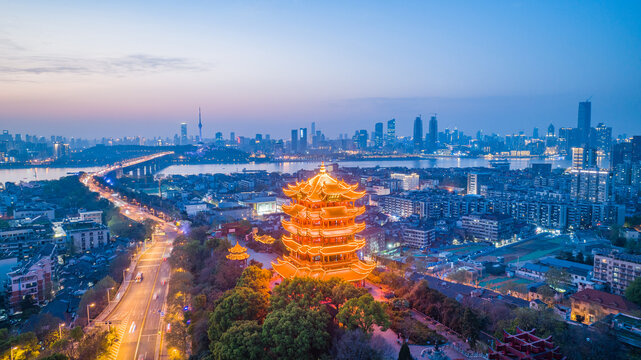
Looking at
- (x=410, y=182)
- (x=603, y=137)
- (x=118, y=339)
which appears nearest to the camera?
(x=118, y=339)

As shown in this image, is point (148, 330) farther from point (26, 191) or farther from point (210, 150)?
point (210, 150)

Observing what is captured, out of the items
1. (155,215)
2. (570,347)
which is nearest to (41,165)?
(155,215)

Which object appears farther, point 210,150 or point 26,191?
point 210,150

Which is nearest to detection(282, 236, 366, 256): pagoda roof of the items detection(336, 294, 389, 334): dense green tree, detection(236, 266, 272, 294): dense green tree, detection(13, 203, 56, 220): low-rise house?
detection(236, 266, 272, 294): dense green tree

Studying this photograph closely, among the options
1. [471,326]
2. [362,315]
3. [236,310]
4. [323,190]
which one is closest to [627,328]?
[471,326]

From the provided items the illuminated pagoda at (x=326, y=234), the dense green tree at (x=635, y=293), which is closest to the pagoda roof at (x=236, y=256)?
the illuminated pagoda at (x=326, y=234)

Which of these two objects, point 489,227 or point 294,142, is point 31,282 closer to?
point 489,227

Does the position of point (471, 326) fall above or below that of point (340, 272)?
below
